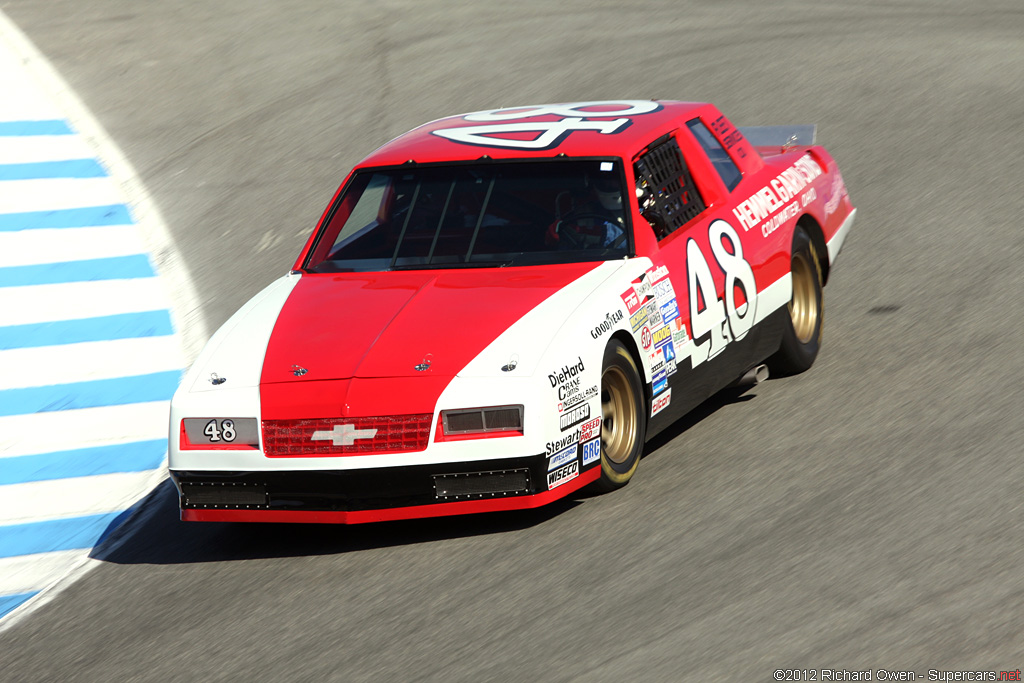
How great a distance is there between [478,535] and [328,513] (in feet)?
2.09

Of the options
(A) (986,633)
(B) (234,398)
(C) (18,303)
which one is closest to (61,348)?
(C) (18,303)

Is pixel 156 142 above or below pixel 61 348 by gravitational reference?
above

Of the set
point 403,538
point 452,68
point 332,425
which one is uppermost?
point 452,68

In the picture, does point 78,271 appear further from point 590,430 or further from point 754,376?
point 590,430

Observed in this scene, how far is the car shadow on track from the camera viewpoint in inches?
228

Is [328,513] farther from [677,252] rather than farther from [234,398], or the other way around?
[677,252]

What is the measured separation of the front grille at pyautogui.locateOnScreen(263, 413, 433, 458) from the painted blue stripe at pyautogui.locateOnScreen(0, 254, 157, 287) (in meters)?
5.45

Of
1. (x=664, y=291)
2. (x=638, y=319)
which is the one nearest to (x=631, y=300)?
(x=638, y=319)

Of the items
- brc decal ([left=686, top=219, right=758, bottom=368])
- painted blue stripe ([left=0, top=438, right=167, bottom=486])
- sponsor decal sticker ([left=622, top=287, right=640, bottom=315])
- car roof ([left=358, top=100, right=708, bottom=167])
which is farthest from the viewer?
painted blue stripe ([left=0, top=438, right=167, bottom=486])

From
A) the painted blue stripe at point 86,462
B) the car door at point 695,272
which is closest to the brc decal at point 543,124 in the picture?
the car door at point 695,272

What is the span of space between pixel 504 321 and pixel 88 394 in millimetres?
3902

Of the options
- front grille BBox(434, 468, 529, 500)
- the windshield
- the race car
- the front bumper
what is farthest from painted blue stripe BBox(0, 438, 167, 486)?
front grille BBox(434, 468, 529, 500)

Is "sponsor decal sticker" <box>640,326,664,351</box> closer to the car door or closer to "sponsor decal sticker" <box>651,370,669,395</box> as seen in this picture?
the car door

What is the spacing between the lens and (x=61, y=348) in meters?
9.35
